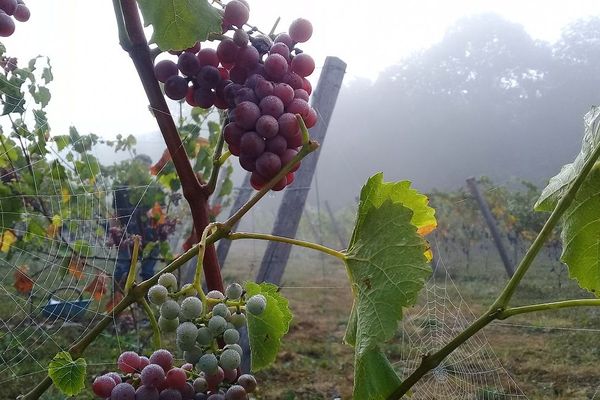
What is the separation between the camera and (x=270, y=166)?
0.47m

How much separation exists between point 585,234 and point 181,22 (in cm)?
40

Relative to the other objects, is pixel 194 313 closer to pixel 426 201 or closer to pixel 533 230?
pixel 426 201

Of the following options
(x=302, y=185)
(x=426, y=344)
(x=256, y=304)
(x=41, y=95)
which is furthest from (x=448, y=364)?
(x=41, y=95)

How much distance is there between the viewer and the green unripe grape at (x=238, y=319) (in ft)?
1.42

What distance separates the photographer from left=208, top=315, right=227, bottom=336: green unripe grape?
15.5 inches

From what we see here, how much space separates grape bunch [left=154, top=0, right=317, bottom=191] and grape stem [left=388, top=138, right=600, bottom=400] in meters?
0.19

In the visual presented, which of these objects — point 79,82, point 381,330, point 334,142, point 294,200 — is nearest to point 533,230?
point 294,200

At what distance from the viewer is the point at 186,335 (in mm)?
383

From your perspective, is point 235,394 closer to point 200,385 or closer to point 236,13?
point 200,385

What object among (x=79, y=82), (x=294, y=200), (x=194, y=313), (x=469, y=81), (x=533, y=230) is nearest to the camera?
(x=194, y=313)

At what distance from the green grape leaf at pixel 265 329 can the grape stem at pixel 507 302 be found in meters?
0.11

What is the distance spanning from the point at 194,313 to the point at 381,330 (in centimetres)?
14

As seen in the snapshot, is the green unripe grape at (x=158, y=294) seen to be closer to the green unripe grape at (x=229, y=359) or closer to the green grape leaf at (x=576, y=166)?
the green unripe grape at (x=229, y=359)

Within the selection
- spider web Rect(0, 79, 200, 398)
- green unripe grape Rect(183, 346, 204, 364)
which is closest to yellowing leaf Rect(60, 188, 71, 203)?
spider web Rect(0, 79, 200, 398)
